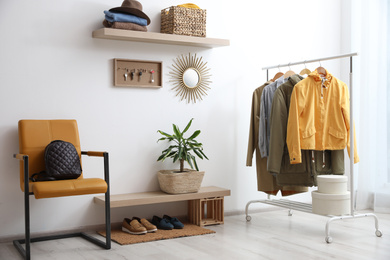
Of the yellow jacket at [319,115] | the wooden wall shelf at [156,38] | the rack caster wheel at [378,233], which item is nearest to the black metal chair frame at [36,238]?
the wooden wall shelf at [156,38]

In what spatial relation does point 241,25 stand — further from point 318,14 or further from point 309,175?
point 309,175

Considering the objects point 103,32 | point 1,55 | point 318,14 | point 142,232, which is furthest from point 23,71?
point 318,14

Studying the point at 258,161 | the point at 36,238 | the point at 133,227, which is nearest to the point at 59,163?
the point at 36,238

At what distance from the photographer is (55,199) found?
3.56 m

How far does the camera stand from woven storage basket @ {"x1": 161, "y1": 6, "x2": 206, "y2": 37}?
380 centimetres

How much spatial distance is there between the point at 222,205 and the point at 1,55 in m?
2.07

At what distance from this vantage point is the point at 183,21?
3840 mm

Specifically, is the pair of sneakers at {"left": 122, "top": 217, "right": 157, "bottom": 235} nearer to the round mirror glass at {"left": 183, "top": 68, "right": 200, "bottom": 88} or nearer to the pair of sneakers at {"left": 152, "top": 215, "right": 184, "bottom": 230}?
the pair of sneakers at {"left": 152, "top": 215, "right": 184, "bottom": 230}

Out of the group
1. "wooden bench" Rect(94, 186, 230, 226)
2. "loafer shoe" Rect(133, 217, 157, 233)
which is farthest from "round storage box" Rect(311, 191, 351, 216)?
"loafer shoe" Rect(133, 217, 157, 233)

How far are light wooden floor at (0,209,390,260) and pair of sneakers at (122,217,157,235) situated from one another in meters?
0.22

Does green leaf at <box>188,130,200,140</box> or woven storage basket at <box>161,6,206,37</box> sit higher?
woven storage basket at <box>161,6,206,37</box>

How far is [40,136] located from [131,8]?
1151 millimetres

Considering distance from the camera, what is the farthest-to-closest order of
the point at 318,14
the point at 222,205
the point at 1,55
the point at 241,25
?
the point at 318,14 < the point at 241,25 < the point at 222,205 < the point at 1,55

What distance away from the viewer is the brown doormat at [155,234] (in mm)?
3371
